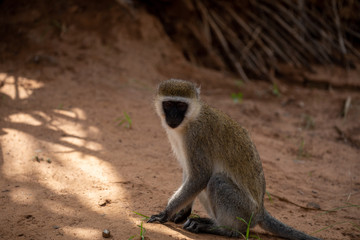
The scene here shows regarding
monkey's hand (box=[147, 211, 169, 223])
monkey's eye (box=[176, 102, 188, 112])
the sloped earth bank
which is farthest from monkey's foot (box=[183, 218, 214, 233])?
monkey's eye (box=[176, 102, 188, 112])

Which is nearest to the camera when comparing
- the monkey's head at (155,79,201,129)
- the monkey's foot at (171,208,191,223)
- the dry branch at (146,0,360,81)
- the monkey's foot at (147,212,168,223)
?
the monkey's foot at (147,212,168,223)

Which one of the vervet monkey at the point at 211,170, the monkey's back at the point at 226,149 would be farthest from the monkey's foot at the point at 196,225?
the monkey's back at the point at 226,149

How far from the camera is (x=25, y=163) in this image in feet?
14.1

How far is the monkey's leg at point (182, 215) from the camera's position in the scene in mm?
3867

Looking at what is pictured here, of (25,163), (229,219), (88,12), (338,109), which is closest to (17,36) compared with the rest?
(88,12)

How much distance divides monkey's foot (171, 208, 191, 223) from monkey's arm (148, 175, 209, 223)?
296 mm

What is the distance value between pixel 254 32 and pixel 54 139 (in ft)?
20.1

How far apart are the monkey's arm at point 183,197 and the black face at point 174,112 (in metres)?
0.59

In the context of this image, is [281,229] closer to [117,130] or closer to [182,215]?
[182,215]

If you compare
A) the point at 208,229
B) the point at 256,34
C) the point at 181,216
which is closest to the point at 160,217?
the point at 181,216

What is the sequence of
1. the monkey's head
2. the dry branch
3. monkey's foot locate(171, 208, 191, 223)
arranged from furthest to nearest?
the dry branch
monkey's foot locate(171, 208, 191, 223)
the monkey's head

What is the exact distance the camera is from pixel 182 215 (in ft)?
12.8

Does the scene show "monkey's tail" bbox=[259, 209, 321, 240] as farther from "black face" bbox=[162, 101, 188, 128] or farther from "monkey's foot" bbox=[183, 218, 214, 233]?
"black face" bbox=[162, 101, 188, 128]

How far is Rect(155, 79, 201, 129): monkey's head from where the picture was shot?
3652 mm
